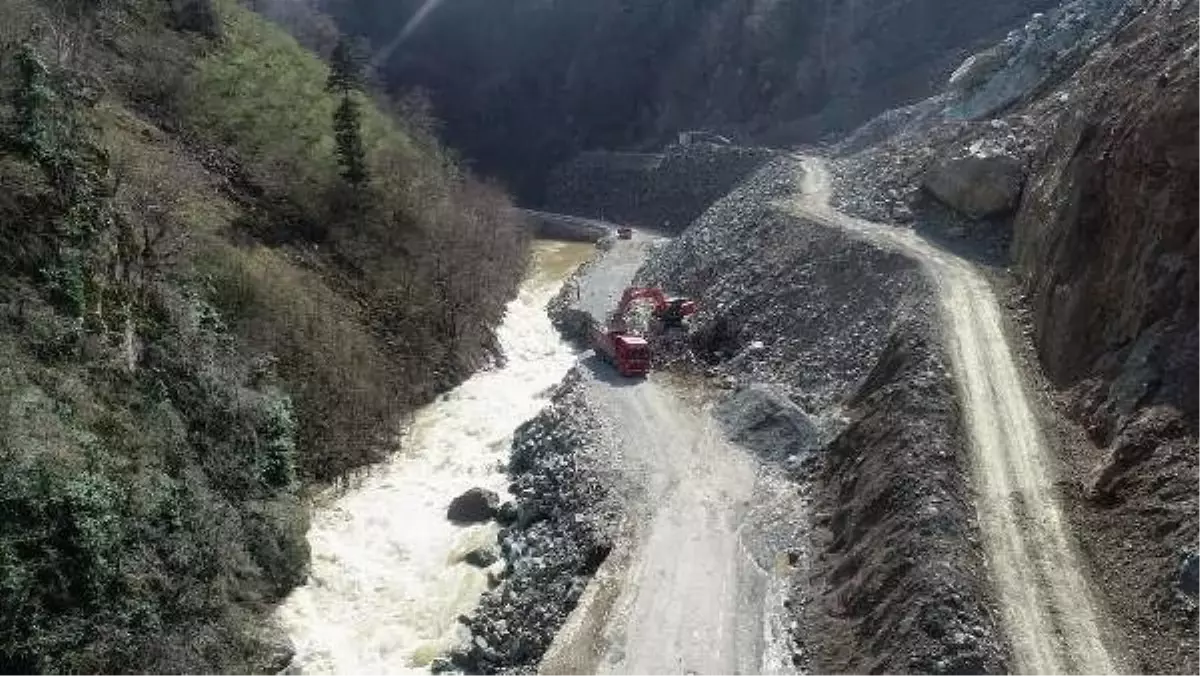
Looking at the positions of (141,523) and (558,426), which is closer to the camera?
(141,523)

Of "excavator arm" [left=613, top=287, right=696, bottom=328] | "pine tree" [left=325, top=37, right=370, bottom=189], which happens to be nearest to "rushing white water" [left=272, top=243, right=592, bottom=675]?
"excavator arm" [left=613, top=287, right=696, bottom=328]

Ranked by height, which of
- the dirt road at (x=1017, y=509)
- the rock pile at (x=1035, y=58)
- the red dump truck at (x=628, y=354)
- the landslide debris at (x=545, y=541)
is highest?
the rock pile at (x=1035, y=58)

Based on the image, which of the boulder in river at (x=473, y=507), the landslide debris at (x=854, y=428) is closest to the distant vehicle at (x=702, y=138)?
the landslide debris at (x=854, y=428)

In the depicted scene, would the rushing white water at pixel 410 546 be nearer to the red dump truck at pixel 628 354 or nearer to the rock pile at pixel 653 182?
the red dump truck at pixel 628 354

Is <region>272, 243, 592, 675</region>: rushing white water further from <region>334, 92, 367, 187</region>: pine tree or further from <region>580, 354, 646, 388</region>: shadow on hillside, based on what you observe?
<region>334, 92, 367, 187</region>: pine tree

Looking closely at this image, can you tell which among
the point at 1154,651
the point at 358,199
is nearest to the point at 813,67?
the point at 358,199

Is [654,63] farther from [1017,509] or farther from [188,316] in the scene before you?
[1017,509]

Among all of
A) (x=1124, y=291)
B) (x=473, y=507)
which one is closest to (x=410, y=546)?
(x=473, y=507)

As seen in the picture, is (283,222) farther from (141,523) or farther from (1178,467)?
(1178,467)
